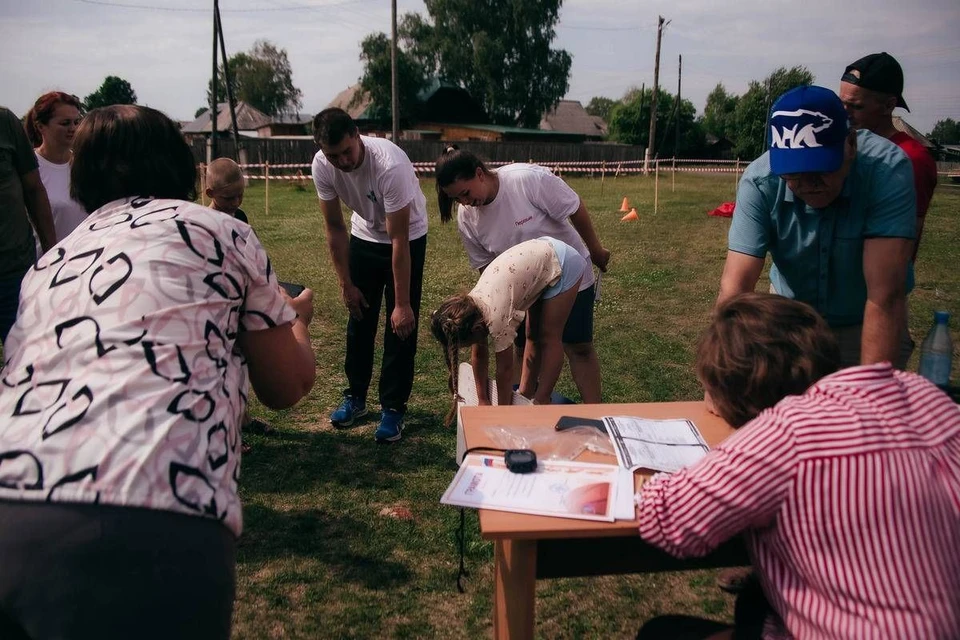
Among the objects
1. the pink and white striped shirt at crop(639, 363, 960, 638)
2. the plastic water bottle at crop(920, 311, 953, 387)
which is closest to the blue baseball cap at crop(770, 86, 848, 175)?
the plastic water bottle at crop(920, 311, 953, 387)

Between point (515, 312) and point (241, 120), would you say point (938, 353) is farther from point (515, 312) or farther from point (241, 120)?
point (241, 120)

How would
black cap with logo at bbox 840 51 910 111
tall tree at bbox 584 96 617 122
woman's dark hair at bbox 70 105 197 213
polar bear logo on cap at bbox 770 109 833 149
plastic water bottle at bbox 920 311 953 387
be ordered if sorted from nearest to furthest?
woman's dark hair at bbox 70 105 197 213, polar bear logo on cap at bbox 770 109 833 149, plastic water bottle at bbox 920 311 953 387, black cap with logo at bbox 840 51 910 111, tall tree at bbox 584 96 617 122

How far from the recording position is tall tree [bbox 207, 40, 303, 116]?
210 ft

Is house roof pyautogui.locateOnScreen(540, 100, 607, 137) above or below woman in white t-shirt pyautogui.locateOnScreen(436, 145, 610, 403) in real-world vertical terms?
above

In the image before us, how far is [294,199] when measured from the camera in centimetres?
1902

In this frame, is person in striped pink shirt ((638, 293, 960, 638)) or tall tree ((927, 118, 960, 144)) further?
tall tree ((927, 118, 960, 144))

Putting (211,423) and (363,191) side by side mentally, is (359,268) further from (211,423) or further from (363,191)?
(211,423)

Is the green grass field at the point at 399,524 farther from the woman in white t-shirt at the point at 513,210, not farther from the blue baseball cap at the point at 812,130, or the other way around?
the blue baseball cap at the point at 812,130

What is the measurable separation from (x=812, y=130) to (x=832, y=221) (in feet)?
1.36

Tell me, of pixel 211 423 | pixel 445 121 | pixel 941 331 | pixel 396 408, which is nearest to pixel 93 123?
pixel 211 423

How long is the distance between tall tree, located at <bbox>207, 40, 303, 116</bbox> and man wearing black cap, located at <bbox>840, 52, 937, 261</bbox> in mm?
66491

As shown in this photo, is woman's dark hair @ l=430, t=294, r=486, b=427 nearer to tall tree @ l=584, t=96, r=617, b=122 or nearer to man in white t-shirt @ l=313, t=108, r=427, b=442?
man in white t-shirt @ l=313, t=108, r=427, b=442

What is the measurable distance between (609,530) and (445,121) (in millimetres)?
44422

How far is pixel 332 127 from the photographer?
11.7 feet
